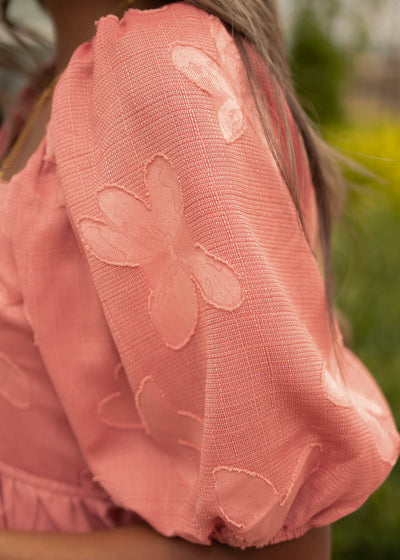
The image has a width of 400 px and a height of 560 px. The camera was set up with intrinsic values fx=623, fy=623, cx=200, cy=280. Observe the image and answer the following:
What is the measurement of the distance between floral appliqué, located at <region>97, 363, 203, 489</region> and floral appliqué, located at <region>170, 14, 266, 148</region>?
0.27 meters

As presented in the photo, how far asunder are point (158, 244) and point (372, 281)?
0.92m

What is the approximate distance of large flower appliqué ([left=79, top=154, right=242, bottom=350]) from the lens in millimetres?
589

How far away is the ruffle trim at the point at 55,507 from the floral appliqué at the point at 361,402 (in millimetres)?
306

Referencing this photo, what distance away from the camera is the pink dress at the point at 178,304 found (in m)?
0.58

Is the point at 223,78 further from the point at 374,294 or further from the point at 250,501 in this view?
the point at 374,294

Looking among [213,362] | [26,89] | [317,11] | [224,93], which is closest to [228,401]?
[213,362]

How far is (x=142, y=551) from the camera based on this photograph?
644mm

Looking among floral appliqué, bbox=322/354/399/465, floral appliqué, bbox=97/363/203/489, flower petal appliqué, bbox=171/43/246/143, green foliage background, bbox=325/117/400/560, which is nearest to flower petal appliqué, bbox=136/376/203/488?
floral appliqué, bbox=97/363/203/489

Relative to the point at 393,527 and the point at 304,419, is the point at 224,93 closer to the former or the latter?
the point at 304,419

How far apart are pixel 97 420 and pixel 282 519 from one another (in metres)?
0.23

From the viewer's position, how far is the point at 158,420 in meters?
0.66

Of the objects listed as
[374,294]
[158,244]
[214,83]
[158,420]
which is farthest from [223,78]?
[374,294]

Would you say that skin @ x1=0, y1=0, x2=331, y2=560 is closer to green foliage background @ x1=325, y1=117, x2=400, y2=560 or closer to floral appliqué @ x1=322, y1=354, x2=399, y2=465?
floral appliqué @ x1=322, y1=354, x2=399, y2=465

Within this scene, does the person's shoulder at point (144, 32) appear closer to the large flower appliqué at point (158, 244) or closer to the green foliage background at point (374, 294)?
the large flower appliqué at point (158, 244)
